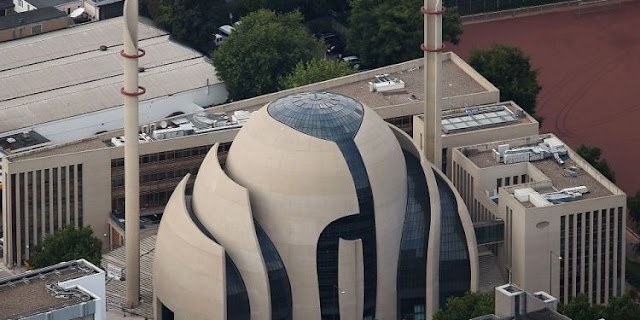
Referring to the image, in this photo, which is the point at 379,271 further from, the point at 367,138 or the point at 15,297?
the point at 15,297

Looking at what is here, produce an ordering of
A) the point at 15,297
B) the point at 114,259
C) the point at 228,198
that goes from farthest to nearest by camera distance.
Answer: the point at 114,259 → the point at 228,198 → the point at 15,297

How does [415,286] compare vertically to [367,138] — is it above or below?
below

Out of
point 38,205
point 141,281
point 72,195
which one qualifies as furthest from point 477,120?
point 38,205

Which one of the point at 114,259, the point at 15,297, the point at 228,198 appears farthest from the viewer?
the point at 114,259

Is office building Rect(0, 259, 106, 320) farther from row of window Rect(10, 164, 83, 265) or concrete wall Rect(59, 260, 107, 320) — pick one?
row of window Rect(10, 164, 83, 265)

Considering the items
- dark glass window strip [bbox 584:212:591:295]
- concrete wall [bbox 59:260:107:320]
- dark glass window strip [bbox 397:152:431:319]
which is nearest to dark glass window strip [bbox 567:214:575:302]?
dark glass window strip [bbox 584:212:591:295]

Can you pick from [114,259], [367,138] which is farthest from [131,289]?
[367,138]
